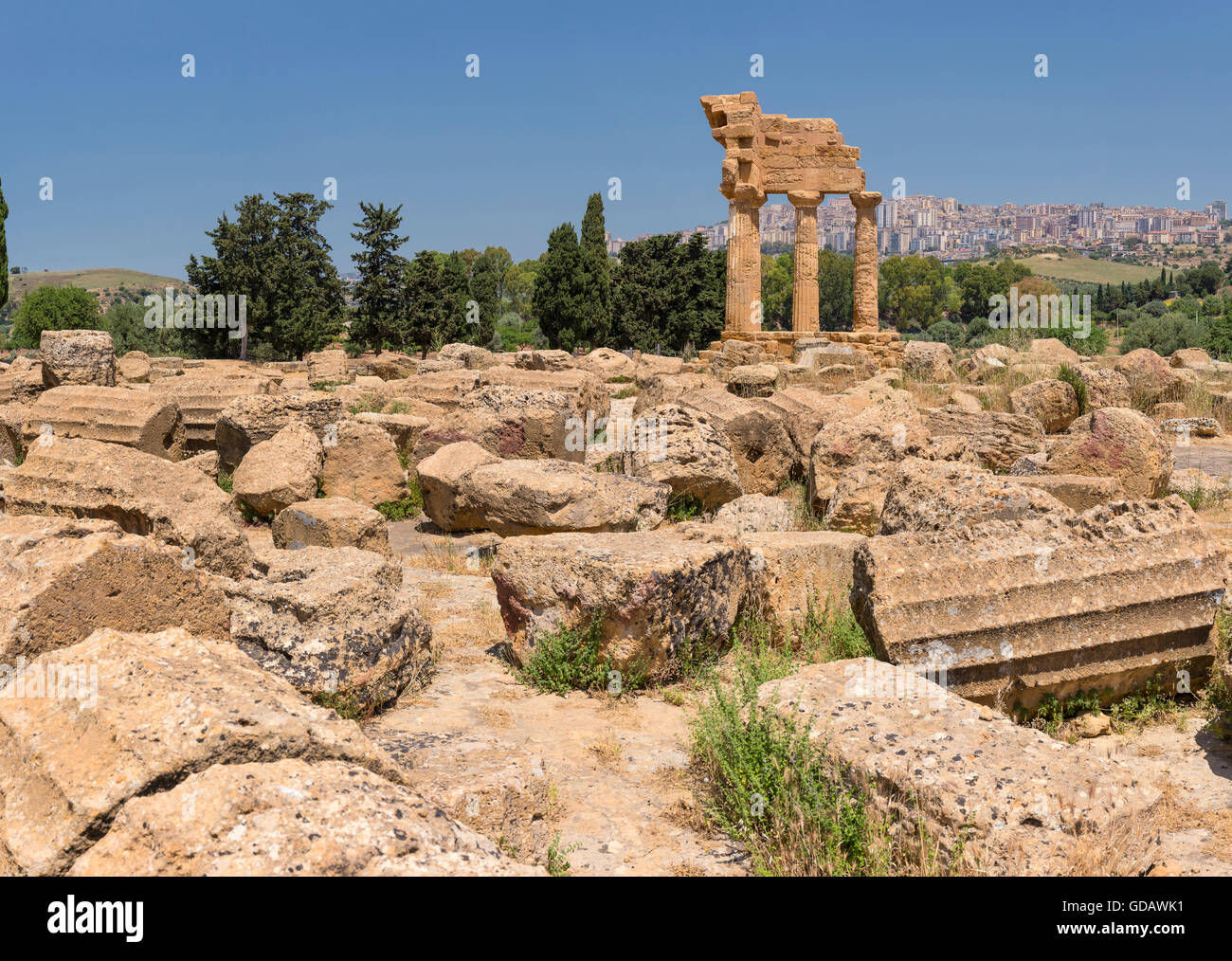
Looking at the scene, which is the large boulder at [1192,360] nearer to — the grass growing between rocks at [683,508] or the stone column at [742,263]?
the stone column at [742,263]

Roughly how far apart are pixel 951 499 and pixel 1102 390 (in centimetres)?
826

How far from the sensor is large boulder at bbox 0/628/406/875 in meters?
2.63

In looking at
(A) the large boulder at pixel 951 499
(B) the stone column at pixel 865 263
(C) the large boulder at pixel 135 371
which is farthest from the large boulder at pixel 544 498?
(B) the stone column at pixel 865 263

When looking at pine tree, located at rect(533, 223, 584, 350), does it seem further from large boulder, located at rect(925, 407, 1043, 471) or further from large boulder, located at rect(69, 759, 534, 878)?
large boulder, located at rect(69, 759, 534, 878)

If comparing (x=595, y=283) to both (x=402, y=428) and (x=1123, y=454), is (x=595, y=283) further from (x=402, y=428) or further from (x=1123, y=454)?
(x=1123, y=454)

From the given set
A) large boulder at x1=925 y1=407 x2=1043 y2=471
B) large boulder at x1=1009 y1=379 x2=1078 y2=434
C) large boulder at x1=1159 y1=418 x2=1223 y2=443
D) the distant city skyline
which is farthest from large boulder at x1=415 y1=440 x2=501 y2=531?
the distant city skyline

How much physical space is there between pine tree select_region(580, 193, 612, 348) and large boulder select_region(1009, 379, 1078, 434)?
93.0ft

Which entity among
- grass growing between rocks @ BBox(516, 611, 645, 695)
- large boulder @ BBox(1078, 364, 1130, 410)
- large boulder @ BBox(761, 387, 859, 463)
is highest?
large boulder @ BBox(1078, 364, 1130, 410)

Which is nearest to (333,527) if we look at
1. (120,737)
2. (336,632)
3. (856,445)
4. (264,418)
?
(336,632)

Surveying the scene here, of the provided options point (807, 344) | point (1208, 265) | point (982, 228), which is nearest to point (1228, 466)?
point (807, 344)

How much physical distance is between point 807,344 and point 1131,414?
13.5 metres

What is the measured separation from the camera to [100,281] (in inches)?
6580

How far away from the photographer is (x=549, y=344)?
43.1m

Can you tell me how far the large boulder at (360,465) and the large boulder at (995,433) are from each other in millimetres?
5488
